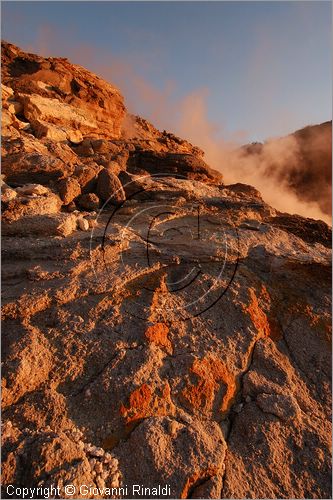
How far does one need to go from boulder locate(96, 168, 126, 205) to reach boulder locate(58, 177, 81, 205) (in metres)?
0.47

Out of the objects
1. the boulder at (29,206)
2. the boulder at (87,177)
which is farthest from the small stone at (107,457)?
the boulder at (87,177)

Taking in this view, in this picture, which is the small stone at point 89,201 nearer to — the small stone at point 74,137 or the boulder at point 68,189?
the boulder at point 68,189

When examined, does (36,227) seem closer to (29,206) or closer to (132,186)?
(29,206)

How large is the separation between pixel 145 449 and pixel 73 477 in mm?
699

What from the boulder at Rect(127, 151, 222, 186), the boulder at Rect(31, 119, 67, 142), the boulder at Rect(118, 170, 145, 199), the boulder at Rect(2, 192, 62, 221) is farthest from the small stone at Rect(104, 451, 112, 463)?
the boulder at Rect(31, 119, 67, 142)

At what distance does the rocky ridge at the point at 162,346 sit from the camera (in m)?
3.31

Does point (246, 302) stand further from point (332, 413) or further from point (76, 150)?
point (76, 150)

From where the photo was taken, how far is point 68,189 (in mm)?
6863

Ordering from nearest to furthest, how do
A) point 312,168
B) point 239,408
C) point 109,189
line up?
1. point 239,408
2. point 109,189
3. point 312,168

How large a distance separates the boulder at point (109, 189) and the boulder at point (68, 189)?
469 millimetres

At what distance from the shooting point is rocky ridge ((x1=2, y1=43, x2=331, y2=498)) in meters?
3.31

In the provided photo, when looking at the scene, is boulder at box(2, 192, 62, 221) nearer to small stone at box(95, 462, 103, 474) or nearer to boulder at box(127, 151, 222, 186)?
small stone at box(95, 462, 103, 474)

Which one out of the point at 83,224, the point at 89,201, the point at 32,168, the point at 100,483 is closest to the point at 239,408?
the point at 100,483

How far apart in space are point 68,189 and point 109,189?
84 cm
